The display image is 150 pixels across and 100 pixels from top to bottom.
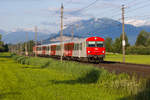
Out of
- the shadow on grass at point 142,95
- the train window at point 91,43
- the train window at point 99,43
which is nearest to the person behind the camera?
the shadow on grass at point 142,95

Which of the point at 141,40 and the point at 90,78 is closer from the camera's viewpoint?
the point at 90,78

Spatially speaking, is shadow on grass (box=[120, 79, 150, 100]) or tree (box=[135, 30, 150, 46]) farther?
tree (box=[135, 30, 150, 46])

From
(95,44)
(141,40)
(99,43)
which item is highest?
(141,40)

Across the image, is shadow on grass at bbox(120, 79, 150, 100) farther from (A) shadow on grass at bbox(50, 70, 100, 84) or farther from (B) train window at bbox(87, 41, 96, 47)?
(B) train window at bbox(87, 41, 96, 47)

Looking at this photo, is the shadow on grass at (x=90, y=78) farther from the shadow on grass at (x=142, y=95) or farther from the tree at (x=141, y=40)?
the tree at (x=141, y=40)

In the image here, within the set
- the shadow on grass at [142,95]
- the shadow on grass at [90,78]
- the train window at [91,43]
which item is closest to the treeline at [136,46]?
the train window at [91,43]

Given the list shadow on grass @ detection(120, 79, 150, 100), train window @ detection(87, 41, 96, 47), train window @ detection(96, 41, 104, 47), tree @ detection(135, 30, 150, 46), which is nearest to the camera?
shadow on grass @ detection(120, 79, 150, 100)

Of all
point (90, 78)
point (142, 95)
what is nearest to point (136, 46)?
point (90, 78)

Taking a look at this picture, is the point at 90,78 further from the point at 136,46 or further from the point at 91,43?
the point at 136,46

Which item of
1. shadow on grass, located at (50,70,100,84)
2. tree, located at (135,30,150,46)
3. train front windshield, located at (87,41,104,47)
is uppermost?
tree, located at (135,30,150,46)

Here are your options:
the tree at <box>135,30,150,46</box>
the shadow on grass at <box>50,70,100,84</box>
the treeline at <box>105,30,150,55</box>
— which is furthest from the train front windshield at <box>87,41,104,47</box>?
the tree at <box>135,30,150,46</box>

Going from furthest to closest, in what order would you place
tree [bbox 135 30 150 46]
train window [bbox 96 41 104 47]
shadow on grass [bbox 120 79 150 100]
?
tree [bbox 135 30 150 46] → train window [bbox 96 41 104 47] → shadow on grass [bbox 120 79 150 100]

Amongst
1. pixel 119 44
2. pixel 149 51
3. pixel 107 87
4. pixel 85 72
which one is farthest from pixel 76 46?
pixel 119 44

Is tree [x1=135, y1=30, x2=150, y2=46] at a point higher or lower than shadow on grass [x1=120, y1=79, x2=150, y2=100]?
higher
